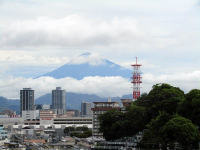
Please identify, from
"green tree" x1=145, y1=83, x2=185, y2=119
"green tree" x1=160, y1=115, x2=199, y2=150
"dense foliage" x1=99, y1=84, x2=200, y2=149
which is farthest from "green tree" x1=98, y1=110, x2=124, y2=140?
"green tree" x1=160, y1=115, x2=199, y2=150

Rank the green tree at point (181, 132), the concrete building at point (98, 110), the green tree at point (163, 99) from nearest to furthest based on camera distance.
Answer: the green tree at point (181, 132), the green tree at point (163, 99), the concrete building at point (98, 110)

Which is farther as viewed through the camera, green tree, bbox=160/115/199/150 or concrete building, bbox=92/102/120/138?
concrete building, bbox=92/102/120/138

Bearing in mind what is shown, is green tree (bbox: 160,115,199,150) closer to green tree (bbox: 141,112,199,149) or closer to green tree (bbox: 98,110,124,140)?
green tree (bbox: 141,112,199,149)

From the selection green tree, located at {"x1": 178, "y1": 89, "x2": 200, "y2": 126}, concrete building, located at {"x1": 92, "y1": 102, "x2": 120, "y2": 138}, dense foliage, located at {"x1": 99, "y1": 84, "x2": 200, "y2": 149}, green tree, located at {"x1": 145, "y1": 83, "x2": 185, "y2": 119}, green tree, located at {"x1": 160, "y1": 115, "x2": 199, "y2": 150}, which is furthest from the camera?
concrete building, located at {"x1": 92, "y1": 102, "x2": 120, "y2": 138}

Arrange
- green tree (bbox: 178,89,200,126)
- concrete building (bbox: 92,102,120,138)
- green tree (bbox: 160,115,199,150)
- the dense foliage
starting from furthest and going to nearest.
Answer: concrete building (bbox: 92,102,120,138) < green tree (bbox: 178,89,200,126) < the dense foliage < green tree (bbox: 160,115,199,150)

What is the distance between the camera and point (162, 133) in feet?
191

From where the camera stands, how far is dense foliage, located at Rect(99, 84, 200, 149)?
5659cm

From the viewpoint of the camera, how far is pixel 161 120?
202ft

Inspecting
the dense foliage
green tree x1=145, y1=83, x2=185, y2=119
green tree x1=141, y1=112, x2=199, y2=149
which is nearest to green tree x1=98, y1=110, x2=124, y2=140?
the dense foliage

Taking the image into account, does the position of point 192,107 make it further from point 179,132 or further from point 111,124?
point 111,124

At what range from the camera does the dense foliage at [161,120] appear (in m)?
56.6

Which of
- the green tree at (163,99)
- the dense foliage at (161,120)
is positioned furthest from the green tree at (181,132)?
the green tree at (163,99)

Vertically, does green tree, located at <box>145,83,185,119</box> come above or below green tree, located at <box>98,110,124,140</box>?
above

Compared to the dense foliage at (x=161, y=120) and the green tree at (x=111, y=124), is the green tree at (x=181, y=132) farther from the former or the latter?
the green tree at (x=111, y=124)
